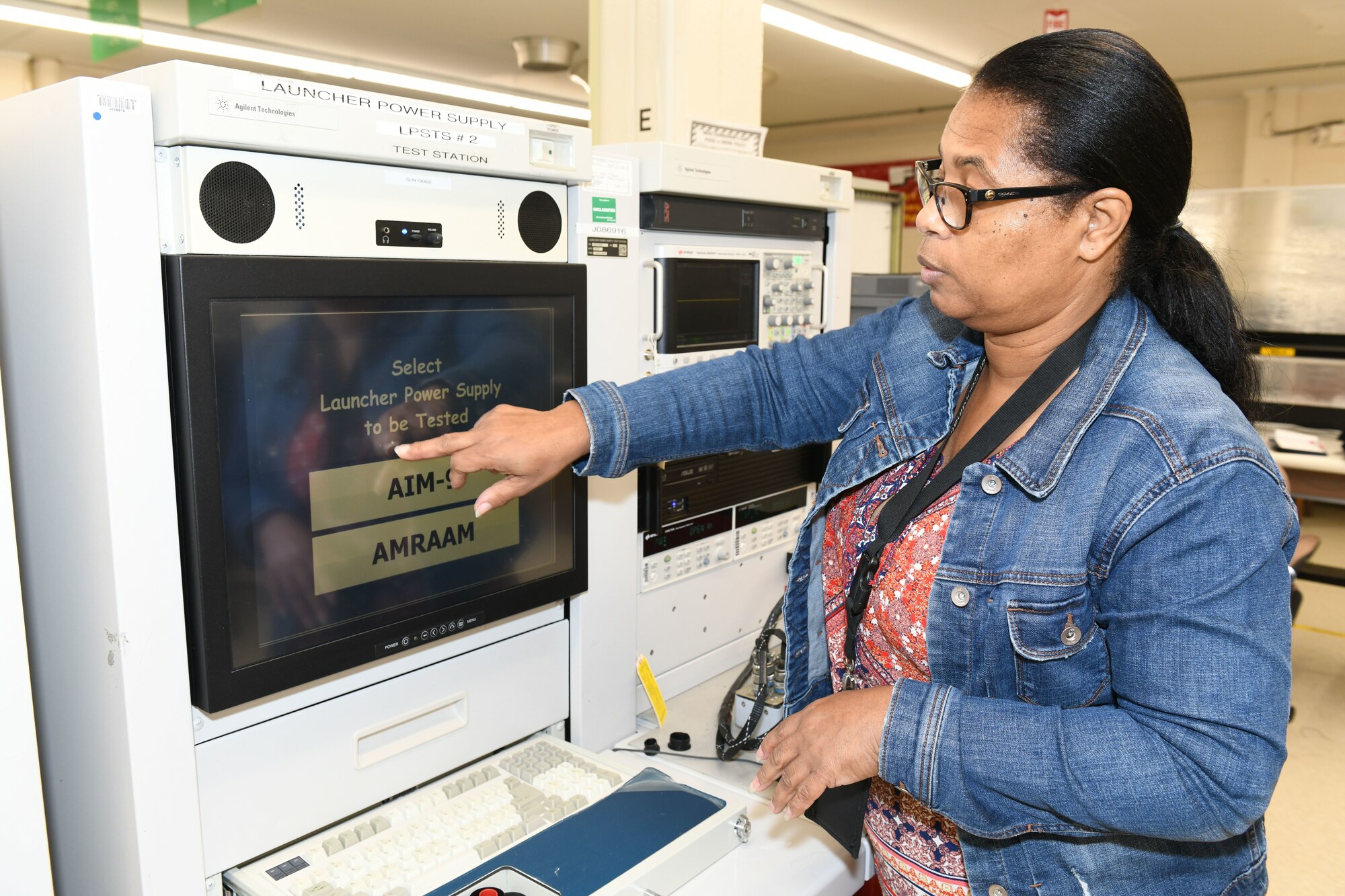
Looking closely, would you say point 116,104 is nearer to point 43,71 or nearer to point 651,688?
point 651,688

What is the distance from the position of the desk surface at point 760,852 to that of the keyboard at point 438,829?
18cm

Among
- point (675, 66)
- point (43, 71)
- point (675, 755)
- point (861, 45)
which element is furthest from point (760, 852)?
point (43, 71)

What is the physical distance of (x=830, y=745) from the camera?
932 mm

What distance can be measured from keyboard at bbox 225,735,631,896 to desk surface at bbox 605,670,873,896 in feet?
0.58

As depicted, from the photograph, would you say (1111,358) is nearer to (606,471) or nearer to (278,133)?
(606,471)

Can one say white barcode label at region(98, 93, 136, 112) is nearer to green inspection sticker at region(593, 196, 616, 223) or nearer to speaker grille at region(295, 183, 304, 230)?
speaker grille at region(295, 183, 304, 230)

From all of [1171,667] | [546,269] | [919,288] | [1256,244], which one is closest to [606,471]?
[546,269]

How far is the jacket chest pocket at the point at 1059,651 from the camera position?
0.90 meters

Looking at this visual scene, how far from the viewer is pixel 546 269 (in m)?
1.29

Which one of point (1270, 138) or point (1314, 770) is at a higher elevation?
point (1270, 138)

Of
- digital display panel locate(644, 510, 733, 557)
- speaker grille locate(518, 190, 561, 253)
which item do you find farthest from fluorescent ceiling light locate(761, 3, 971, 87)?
speaker grille locate(518, 190, 561, 253)

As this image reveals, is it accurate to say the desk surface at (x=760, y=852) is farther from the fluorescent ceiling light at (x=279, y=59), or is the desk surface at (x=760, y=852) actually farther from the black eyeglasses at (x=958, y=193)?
the fluorescent ceiling light at (x=279, y=59)

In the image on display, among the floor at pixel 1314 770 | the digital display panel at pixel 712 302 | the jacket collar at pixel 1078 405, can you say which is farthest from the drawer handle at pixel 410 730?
the floor at pixel 1314 770

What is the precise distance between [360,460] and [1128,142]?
0.91 m
